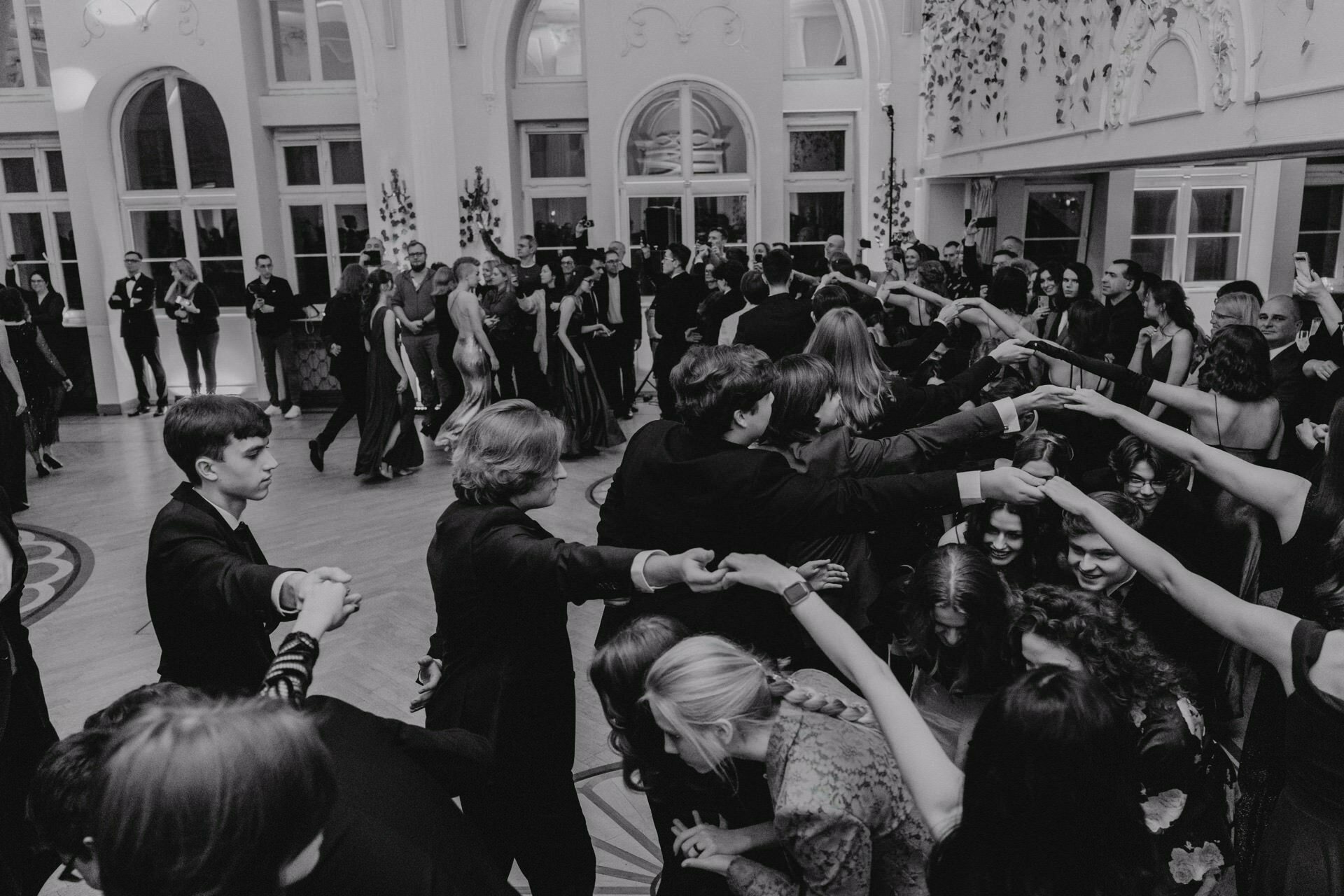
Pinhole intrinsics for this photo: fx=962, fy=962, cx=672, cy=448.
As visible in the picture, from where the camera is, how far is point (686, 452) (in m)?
2.30

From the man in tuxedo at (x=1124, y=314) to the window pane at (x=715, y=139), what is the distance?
716cm

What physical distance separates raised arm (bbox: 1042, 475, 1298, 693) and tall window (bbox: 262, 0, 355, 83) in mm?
10917

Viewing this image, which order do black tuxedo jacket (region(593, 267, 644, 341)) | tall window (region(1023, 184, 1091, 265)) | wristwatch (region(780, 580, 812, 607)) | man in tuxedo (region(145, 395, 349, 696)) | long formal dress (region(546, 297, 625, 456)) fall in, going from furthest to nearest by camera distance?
tall window (region(1023, 184, 1091, 265)), black tuxedo jacket (region(593, 267, 644, 341)), long formal dress (region(546, 297, 625, 456)), man in tuxedo (region(145, 395, 349, 696)), wristwatch (region(780, 580, 812, 607))

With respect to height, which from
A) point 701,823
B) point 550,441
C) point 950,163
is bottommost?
point 701,823

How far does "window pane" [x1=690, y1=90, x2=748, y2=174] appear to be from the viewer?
11.4 meters

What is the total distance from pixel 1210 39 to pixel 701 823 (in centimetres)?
488

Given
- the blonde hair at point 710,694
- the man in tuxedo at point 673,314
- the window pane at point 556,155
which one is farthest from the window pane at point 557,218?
the blonde hair at point 710,694

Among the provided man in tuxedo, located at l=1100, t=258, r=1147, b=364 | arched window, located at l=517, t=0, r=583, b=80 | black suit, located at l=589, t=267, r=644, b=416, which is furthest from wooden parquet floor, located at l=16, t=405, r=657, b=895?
arched window, located at l=517, t=0, r=583, b=80

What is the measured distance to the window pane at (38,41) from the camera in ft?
34.7

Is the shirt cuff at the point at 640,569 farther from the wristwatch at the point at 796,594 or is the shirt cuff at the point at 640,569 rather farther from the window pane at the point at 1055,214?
the window pane at the point at 1055,214

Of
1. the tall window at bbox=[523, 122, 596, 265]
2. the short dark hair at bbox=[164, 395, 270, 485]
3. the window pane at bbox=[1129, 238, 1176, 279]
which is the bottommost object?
the short dark hair at bbox=[164, 395, 270, 485]

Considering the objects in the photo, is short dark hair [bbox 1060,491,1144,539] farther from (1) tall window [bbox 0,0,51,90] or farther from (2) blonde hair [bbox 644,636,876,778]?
(1) tall window [bbox 0,0,51,90]

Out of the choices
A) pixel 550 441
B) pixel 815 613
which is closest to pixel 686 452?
pixel 550 441

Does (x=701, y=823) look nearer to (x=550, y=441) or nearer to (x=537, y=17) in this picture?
(x=550, y=441)
